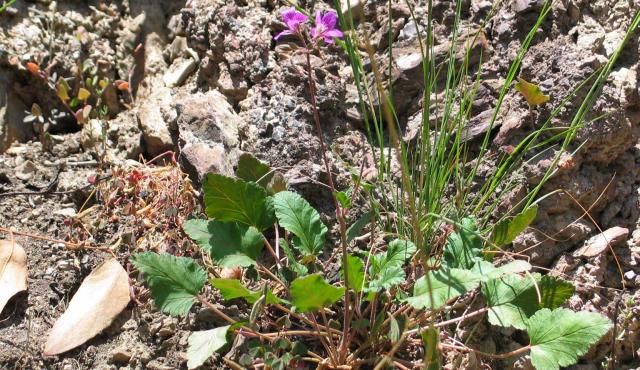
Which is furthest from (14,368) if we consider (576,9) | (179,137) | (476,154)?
(576,9)

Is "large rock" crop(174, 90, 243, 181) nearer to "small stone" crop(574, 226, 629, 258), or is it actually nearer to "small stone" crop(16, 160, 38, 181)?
"small stone" crop(16, 160, 38, 181)

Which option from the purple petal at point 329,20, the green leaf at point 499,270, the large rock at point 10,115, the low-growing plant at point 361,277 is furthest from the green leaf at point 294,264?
the large rock at point 10,115

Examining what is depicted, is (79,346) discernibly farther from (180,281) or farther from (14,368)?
(180,281)

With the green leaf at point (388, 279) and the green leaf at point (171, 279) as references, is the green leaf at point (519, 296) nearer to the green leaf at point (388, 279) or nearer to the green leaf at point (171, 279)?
the green leaf at point (388, 279)

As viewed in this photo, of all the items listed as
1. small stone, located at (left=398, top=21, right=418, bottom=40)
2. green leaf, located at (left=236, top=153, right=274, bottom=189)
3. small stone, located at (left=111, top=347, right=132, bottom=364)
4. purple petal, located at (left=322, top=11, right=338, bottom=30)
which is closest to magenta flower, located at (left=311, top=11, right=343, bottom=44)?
purple petal, located at (left=322, top=11, right=338, bottom=30)

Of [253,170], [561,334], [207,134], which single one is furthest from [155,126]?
[561,334]

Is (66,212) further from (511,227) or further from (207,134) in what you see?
(511,227)
